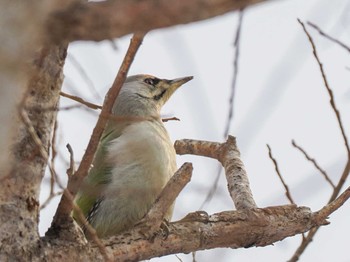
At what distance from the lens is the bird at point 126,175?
489 cm

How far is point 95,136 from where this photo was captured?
334 cm

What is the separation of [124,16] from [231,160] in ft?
9.39

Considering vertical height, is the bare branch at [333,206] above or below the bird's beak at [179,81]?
below

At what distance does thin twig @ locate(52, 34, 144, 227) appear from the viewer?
310cm

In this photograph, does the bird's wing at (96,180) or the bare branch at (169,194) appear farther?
the bird's wing at (96,180)

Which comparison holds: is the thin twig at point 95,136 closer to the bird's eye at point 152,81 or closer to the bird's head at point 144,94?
the bird's head at point 144,94

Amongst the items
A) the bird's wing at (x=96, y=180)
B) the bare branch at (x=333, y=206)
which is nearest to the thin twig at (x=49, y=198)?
the bird's wing at (x=96, y=180)

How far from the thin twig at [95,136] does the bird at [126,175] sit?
41.6 inches

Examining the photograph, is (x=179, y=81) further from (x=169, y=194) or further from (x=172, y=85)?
(x=169, y=194)

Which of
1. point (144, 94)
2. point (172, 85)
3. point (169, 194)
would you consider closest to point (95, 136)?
point (169, 194)

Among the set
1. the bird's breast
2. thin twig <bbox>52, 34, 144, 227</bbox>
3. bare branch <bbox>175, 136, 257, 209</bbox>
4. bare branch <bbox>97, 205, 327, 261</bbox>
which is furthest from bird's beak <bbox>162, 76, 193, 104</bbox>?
thin twig <bbox>52, 34, 144, 227</bbox>

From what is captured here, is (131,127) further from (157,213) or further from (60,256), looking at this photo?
(60,256)

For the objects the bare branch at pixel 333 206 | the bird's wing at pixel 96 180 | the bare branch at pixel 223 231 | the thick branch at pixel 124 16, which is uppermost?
the bird's wing at pixel 96 180

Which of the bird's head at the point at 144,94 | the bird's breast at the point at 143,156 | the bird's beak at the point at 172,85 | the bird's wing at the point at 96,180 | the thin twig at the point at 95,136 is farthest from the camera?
the bird's beak at the point at 172,85
